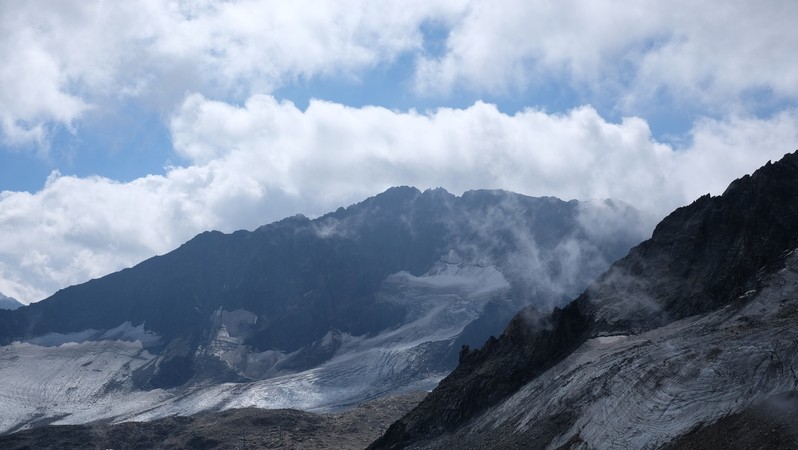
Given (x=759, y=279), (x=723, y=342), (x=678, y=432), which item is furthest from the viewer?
(x=759, y=279)

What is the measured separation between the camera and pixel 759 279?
213 feet

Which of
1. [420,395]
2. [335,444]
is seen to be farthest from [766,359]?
[420,395]

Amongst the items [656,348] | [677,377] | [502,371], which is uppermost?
[502,371]

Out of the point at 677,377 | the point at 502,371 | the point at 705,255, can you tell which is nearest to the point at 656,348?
the point at 677,377

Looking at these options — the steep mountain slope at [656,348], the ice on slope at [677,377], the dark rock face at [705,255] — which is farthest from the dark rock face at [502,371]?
the ice on slope at [677,377]

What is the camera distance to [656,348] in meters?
61.9

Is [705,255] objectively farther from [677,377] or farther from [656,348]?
[677,377]

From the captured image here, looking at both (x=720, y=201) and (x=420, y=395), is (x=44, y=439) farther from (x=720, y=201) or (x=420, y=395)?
(x=720, y=201)

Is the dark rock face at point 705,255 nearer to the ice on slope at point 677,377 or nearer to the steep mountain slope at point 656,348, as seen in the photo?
the steep mountain slope at point 656,348

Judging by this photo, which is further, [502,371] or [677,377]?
[502,371]

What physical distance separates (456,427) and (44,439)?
97502mm

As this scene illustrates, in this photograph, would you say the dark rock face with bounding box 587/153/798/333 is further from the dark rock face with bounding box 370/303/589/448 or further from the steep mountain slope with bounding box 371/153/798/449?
the dark rock face with bounding box 370/303/589/448

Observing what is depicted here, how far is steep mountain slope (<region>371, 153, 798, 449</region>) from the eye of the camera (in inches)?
2063

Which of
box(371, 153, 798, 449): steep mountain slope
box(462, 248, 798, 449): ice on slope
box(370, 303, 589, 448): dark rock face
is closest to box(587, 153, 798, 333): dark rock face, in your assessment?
box(371, 153, 798, 449): steep mountain slope
